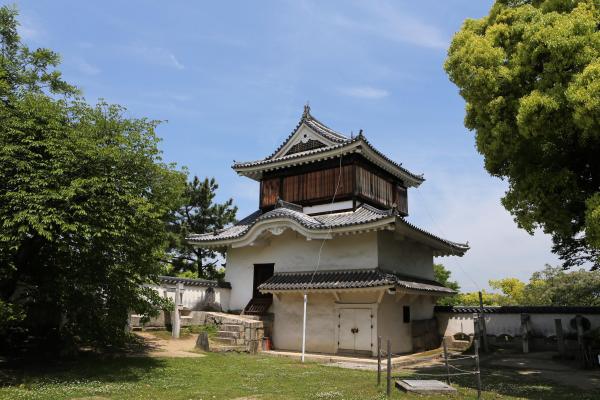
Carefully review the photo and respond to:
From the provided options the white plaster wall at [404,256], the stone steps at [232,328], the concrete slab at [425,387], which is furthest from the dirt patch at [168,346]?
the white plaster wall at [404,256]

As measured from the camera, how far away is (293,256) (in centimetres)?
2080

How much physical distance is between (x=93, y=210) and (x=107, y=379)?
170 inches

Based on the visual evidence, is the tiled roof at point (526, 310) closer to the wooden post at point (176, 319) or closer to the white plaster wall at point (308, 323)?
the white plaster wall at point (308, 323)

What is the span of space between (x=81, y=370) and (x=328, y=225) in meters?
10.4

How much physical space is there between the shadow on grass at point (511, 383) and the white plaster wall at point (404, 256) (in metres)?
5.50

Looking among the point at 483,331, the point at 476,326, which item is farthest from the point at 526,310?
the point at 476,326

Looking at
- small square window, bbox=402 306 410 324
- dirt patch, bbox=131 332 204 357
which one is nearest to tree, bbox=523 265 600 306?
small square window, bbox=402 306 410 324

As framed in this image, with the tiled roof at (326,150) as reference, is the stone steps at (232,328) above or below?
below

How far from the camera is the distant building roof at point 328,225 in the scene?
1745cm

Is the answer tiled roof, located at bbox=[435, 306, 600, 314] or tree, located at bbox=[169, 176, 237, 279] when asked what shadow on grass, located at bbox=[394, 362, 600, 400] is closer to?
tiled roof, located at bbox=[435, 306, 600, 314]

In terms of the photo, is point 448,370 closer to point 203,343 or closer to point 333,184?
point 203,343

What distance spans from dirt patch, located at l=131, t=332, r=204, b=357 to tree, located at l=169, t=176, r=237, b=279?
45.6ft

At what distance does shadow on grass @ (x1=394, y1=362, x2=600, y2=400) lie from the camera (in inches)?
384

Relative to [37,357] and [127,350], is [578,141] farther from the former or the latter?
[37,357]
